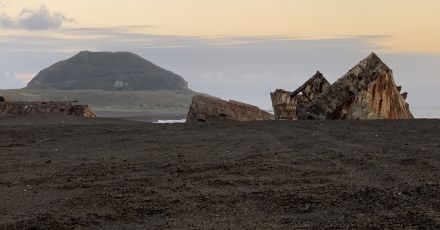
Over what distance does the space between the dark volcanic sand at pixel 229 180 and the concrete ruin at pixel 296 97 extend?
7.05 meters

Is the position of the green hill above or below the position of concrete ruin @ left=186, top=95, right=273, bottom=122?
above

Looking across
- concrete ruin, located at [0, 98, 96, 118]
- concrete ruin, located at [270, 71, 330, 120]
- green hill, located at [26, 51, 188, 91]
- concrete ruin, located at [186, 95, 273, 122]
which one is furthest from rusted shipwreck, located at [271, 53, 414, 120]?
green hill, located at [26, 51, 188, 91]

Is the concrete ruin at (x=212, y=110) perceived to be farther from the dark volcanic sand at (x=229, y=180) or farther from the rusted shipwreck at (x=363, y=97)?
the dark volcanic sand at (x=229, y=180)

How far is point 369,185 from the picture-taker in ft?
21.4

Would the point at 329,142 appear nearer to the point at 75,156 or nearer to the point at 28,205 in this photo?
the point at 75,156

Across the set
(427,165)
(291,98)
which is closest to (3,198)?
(427,165)

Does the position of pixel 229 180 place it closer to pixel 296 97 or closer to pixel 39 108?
pixel 296 97

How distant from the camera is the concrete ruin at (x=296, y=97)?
763 inches

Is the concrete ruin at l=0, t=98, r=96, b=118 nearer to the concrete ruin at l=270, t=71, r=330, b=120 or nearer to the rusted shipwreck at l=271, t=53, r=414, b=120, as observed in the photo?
the concrete ruin at l=270, t=71, r=330, b=120

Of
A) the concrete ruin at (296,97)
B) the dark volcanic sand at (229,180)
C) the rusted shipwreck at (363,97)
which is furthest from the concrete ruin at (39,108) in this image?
the dark volcanic sand at (229,180)

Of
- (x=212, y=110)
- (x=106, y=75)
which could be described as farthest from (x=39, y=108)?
(x=106, y=75)

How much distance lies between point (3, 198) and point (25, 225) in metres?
1.35

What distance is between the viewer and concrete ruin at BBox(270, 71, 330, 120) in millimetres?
19375

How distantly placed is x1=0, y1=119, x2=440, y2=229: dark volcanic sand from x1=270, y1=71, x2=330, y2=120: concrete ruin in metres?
7.05
